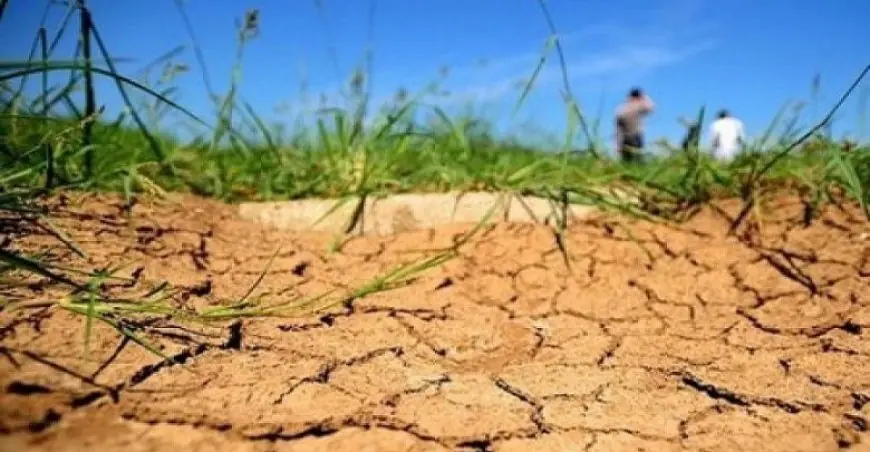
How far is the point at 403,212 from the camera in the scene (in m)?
1.90

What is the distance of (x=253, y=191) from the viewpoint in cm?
207

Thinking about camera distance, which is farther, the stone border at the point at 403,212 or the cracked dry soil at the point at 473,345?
the stone border at the point at 403,212

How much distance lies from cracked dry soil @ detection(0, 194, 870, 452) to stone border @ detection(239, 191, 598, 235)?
0.06 metres

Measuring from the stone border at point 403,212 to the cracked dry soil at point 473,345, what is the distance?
0.06 meters

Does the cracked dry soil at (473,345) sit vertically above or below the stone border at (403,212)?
below

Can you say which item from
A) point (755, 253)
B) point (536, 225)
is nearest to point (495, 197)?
point (536, 225)

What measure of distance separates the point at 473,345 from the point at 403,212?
70 centimetres

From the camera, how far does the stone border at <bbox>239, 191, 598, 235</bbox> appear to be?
1871 mm

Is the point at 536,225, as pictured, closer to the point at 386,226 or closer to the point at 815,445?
the point at 386,226

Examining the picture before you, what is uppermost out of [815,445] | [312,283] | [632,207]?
[632,207]

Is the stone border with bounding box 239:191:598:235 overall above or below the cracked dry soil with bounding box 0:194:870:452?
above

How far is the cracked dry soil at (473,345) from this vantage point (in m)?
0.85

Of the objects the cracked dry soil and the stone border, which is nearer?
the cracked dry soil

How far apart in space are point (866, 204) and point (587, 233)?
0.73 meters
